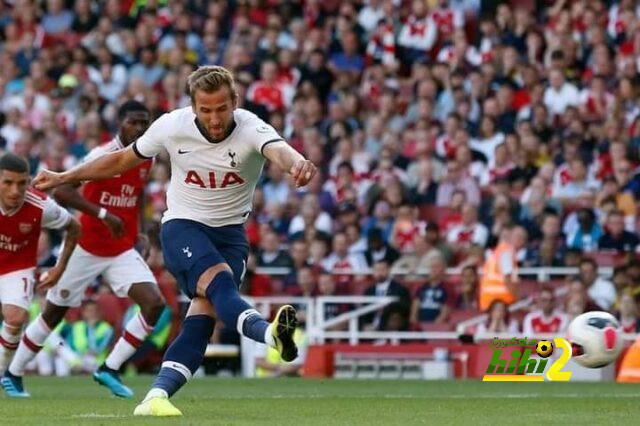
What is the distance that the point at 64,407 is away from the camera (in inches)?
479

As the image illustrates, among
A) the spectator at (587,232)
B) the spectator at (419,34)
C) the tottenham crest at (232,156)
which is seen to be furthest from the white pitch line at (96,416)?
the spectator at (419,34)

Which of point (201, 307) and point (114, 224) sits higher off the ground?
point (114, 224)

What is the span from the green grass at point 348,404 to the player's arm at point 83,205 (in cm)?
145

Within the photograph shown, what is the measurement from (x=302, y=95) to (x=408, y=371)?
657cm

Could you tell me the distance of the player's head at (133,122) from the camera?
14.3 metres

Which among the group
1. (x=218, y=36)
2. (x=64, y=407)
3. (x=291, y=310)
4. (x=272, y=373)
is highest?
(x=218, y=36)

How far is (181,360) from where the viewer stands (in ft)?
34.5

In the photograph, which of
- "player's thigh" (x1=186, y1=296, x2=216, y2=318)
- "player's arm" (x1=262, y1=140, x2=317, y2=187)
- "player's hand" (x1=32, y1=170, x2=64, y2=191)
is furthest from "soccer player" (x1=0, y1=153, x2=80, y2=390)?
"player's arm" (x1=262, y1=140, x2=317, y2=187)

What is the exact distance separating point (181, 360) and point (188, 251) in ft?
2.26

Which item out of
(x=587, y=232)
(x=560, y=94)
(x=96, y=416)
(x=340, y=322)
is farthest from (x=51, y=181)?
(x=560, y=94)

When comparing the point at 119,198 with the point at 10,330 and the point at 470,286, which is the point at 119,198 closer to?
the point at 10,330

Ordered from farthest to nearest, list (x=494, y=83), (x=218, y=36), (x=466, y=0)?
(x=218, y=36) < (x=466, y=0) < (x=494, y=83)

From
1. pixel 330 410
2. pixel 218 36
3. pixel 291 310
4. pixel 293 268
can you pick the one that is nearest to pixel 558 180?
pixel 293 268

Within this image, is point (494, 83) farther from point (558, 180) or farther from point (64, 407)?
point (64, 407)
